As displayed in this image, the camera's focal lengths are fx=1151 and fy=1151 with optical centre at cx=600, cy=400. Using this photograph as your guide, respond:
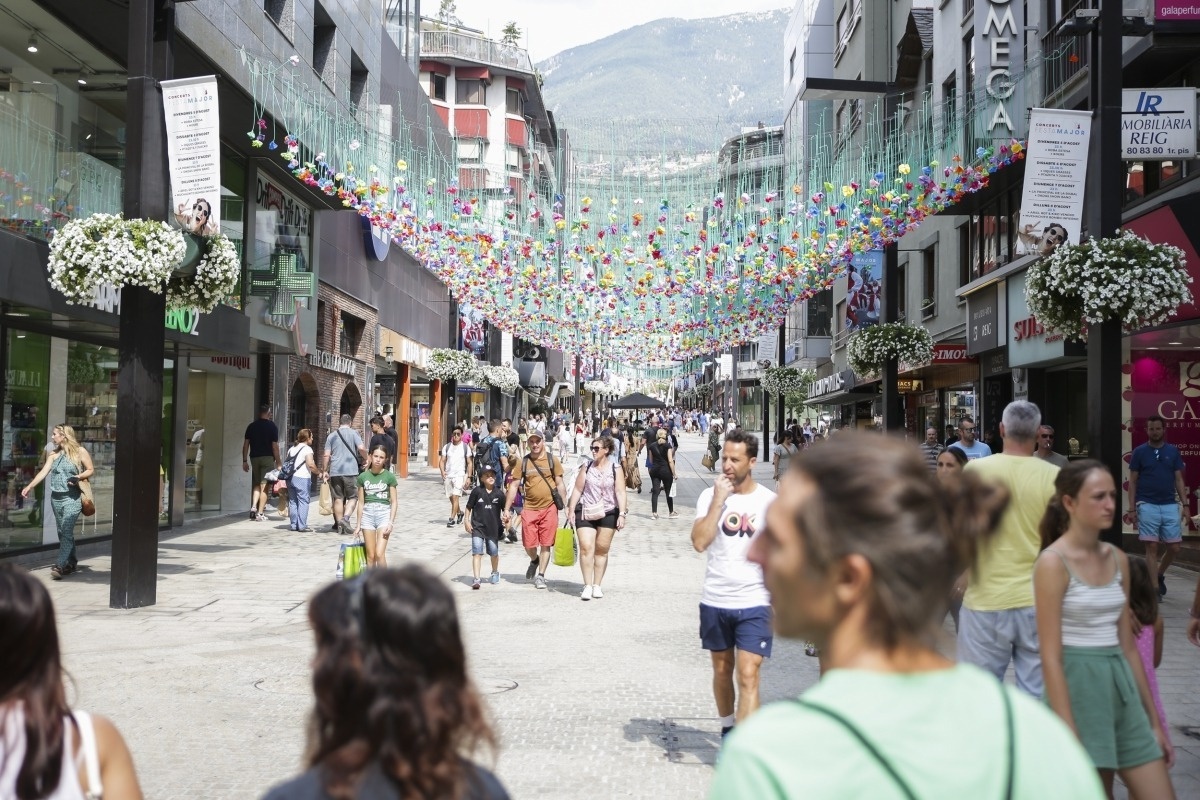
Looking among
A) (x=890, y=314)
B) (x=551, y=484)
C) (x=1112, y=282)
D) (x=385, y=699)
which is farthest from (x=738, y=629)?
(x=890, y=314)

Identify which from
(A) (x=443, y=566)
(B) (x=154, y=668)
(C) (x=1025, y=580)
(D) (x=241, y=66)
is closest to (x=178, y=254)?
(B) (x=154, y=668)

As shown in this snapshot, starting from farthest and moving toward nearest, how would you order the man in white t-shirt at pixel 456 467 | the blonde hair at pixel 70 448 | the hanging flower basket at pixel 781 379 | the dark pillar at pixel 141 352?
the hanging flower basket at pixel 781 379
the man in white t-shirt at pixel 456 467
the blonde hair at pixel 70 448
the dark pillar at pixel 141 352

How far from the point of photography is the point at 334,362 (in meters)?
28.2

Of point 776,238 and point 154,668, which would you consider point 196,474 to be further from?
point 154,668

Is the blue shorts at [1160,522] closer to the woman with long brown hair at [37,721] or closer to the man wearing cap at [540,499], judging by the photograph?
the man wearing cap at [540,499]

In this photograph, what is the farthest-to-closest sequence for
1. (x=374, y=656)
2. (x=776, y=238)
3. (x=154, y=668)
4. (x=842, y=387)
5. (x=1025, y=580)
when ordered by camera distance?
(x=842, y=387) → (x=776, y=238) → (x=154, y=668) → (x=1025, y=580) → (x=374, y=656)

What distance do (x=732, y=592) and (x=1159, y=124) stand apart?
27.0ft

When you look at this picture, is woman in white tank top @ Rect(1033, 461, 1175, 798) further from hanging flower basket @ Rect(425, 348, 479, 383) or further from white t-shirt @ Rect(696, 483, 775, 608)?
hanging flower basket @ Rect(425, 348, 479, 383)

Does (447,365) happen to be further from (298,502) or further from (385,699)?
(385,699)

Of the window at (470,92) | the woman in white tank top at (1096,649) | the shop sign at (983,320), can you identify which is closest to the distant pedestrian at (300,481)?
the shop sign at (983,320)

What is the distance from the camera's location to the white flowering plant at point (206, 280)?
39.7 ft

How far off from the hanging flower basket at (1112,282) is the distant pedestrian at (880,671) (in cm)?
869

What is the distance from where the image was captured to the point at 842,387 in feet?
123

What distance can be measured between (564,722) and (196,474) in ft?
53.5
